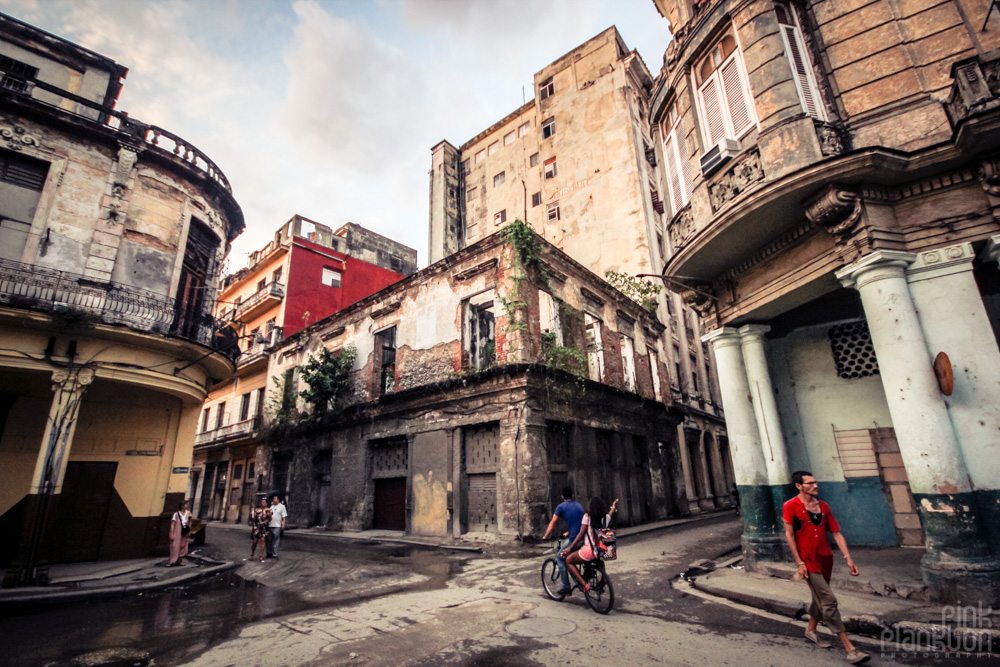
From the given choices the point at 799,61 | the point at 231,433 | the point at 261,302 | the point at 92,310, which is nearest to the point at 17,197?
the point at 92,310

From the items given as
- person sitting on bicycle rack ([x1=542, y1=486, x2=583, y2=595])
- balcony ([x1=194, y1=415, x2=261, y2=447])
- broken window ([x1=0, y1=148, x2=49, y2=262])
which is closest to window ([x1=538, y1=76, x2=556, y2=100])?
broken window ([x1=0, y1=148, x2=49, y2=262])

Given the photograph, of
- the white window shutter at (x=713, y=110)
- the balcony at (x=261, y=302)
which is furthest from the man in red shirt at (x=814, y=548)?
the balcony at (x=261, y=302)

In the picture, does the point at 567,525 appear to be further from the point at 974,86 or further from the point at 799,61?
the point at 799,61

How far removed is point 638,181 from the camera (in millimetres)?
22281

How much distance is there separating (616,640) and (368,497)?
12.4m

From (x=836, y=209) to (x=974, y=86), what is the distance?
1.91 m

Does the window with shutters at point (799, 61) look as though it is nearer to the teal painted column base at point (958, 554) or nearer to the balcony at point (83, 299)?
the teal painted column base at point (958, 554)

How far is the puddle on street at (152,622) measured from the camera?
4504 mm

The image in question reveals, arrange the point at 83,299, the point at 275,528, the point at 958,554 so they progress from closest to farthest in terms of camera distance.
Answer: the point at 958,554 < the point at 83,299 < the point at 275,528

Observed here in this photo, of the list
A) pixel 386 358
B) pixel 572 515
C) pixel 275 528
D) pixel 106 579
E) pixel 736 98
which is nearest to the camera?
pixel 572 515

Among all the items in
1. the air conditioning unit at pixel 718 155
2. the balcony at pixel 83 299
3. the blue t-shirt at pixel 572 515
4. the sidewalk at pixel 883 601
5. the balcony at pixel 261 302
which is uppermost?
the balcony at pixel 261 302

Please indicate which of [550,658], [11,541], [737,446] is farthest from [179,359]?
[737,446]

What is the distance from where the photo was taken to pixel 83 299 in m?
9.23

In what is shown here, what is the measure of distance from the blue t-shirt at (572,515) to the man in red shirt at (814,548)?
2.46 meters
